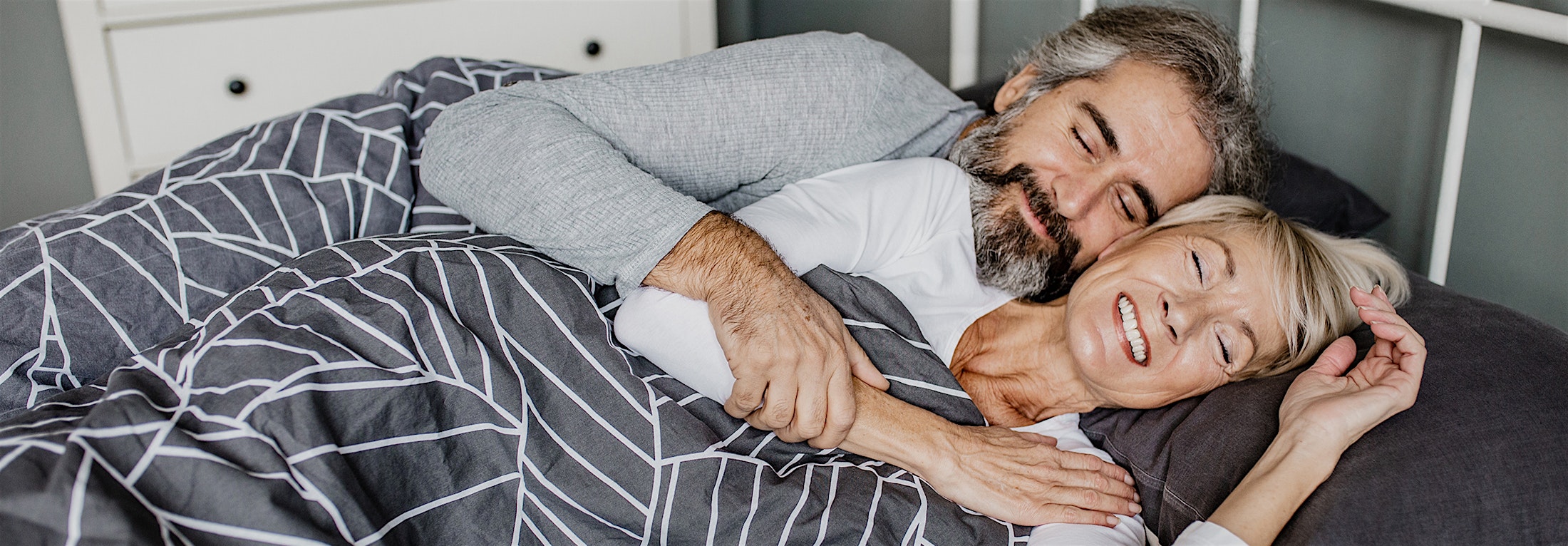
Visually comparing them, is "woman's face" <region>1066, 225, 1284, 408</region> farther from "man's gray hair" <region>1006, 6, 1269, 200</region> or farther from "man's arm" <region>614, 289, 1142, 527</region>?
"man's gray hair" <region>1006, 6, 1269, 200</region>

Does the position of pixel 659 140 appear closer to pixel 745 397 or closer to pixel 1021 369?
pixel 745 397

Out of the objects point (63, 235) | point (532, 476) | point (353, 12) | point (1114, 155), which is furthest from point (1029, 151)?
point (353, 12)

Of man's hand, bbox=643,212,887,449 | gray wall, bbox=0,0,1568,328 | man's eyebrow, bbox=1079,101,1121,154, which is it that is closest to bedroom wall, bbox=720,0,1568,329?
gray wall, bbox=0,0,1568,328

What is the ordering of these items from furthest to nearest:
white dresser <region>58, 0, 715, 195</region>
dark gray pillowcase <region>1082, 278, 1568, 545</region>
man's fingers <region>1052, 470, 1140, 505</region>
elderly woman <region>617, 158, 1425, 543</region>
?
white dresser <region>58, 0, 715, 195</region> → man's fingers <region>1052, 470, 1140, 505</region> → elderly woman <region>617, 158, 1425, 543</region> → dark gray pillowcase <region>1082, 278, 1568, 545</region>

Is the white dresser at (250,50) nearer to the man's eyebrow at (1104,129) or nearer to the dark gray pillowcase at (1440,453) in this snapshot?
the man's eyebrow at (1104,129)

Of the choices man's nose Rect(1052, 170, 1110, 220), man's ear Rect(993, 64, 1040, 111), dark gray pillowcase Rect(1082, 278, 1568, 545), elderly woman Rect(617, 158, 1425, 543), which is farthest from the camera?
man's ear Rect(993, 64, 1040, 111)

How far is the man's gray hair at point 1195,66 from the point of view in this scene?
1471mm

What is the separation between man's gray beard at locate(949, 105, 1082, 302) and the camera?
1.42 m

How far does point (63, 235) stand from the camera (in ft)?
3.87

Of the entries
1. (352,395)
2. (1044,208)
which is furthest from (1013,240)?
(352,395)

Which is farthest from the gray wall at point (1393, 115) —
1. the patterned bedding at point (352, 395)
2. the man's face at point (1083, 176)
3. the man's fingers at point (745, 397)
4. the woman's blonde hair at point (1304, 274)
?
the man's fingers at point (745, 397)

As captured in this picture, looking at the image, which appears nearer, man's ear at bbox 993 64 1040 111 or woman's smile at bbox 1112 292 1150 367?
woman's smile at bbox 1112 292 1150 367

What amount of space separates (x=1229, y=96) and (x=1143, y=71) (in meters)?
0.14

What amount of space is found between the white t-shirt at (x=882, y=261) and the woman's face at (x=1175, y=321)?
124 mm
